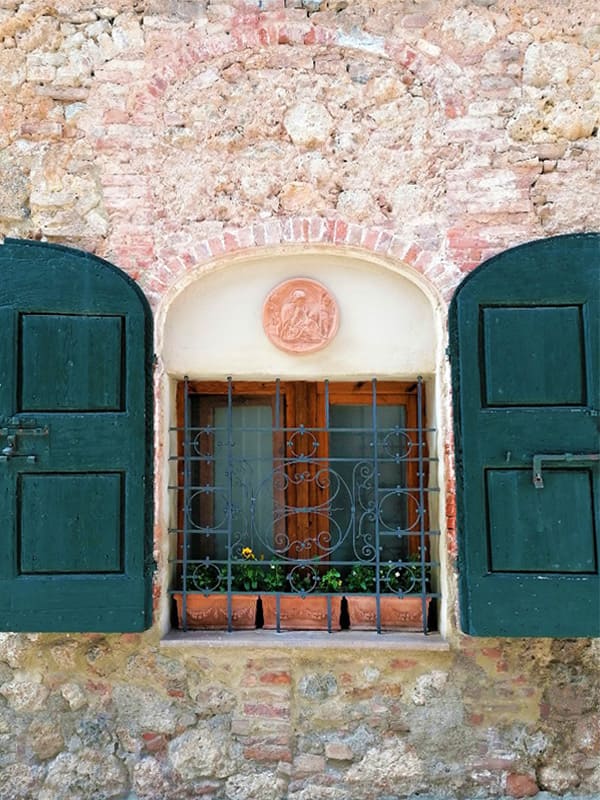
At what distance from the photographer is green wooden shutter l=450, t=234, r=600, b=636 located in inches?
120

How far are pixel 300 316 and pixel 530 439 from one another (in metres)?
1.38

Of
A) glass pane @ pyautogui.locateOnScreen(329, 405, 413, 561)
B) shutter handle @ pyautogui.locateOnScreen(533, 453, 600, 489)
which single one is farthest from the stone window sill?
shutter handle @ pyautogui.locateOnScreen(533, 453, 600, 489)

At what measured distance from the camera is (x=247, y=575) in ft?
11.5

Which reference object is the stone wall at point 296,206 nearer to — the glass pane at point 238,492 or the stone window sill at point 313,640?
the stone window sill at point 313,640

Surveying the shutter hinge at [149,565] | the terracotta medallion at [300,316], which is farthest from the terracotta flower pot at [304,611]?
the terracotta medallion at [300,316]

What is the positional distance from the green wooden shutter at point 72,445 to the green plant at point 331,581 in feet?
3.17

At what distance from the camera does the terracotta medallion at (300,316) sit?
11.3 feet

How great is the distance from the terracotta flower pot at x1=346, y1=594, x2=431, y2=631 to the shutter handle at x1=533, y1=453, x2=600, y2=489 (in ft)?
3.09

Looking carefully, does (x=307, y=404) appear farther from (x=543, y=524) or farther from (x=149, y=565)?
(x=543, y=524)

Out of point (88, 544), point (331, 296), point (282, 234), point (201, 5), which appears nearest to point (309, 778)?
point (88, 544)

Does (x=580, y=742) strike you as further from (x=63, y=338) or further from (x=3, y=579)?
(x=63, y=338)

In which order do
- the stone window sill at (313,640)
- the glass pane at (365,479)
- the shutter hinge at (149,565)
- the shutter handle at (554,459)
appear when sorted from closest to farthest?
the shutter handle at (554,459) → the shutter hinge at (149,565) → the stone window sill at (313,640) → the glass pane at (365,479)

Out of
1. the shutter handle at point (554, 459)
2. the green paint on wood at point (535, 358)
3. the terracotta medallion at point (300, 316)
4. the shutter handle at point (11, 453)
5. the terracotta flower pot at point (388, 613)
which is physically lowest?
the terracotta flower pot at point (388, 613)

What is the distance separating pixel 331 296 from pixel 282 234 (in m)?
0.44
